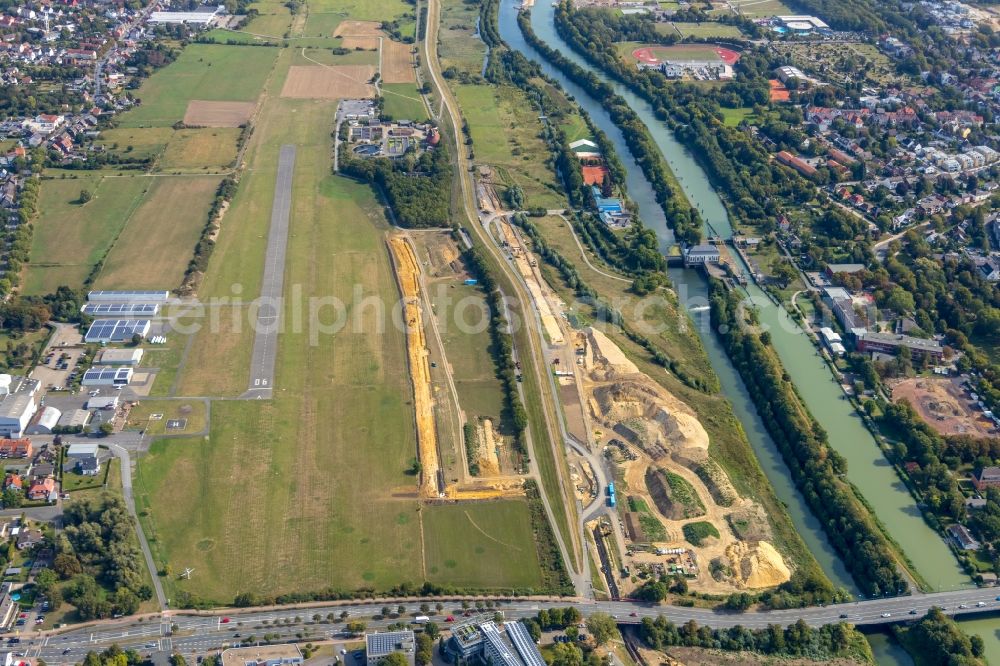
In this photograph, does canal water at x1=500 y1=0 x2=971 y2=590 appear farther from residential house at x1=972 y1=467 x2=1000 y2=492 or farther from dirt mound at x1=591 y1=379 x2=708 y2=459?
dirt mound at x1=591 y1=379 x2=708 y2=459

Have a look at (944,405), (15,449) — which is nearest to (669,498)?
(944,405)

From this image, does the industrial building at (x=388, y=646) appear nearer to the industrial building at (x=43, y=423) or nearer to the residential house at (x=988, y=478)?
the industrial building at (x=43, y=423)

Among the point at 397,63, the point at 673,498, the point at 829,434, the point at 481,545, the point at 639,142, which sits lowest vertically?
the point at 481,545

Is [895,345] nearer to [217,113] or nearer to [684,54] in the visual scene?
[684,54]

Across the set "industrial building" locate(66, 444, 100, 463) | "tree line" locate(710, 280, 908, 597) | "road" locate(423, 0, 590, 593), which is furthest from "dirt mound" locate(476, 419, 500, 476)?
"industrial building" locate(66, 444, 100, 463)

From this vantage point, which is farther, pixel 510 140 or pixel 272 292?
pixel 510 140

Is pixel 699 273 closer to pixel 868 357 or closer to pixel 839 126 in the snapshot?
pixel 868 357

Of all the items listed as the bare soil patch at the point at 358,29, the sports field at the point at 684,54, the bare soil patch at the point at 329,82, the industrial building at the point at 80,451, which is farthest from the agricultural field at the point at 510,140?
the industrial building at the point at 80,451
